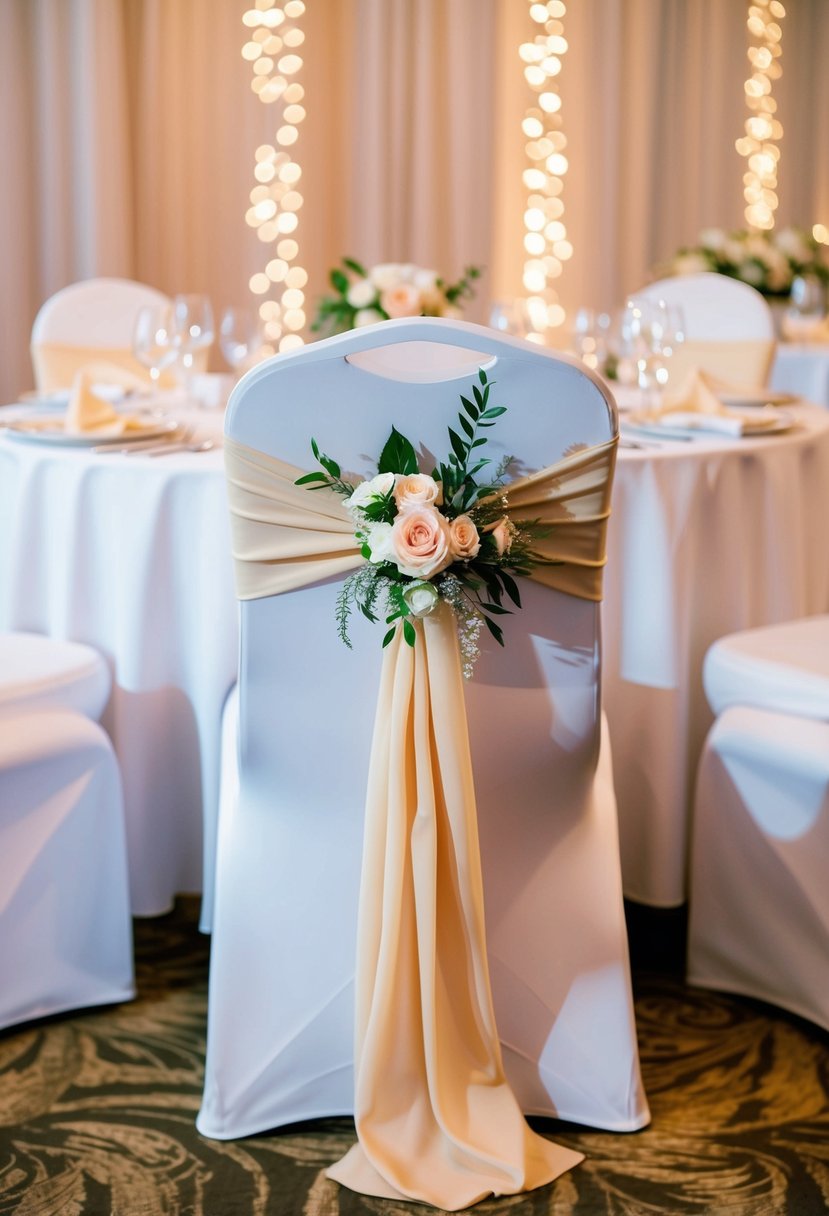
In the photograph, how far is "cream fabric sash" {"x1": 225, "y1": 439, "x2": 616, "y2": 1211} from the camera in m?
1.50

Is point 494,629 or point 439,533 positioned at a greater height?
point 439,533

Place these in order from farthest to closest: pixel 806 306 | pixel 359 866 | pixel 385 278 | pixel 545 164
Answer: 1. pixel 545 164
2. pixel 806 306
3. pixel 385 278
4. pixel 359 866

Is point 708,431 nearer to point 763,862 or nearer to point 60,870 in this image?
point 763,862

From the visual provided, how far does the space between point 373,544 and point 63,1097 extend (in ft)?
3.22

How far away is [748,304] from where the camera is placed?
3.36m

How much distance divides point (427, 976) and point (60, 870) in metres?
0.69

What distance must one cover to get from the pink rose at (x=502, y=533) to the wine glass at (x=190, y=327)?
1.22 m

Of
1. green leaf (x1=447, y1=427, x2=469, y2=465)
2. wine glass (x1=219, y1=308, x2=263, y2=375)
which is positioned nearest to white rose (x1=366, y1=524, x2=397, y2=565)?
green leaf (x1=447, y1=427, x2=469, y2=465)

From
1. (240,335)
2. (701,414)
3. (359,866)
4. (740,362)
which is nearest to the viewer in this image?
(359,866)

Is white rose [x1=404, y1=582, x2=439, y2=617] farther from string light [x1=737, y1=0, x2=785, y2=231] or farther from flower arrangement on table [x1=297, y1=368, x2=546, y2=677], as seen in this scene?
string light [x1=737, y1=0, x2=785, y2=231]

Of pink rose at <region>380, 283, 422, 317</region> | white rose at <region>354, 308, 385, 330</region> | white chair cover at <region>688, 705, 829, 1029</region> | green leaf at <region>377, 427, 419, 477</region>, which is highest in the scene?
pink rose at <region>380, 283, 422, 317</region>

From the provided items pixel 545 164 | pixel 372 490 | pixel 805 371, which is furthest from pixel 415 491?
pixel 545 164

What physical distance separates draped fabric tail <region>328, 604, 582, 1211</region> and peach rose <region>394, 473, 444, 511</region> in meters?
0.15

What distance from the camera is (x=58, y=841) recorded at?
1972 mm
